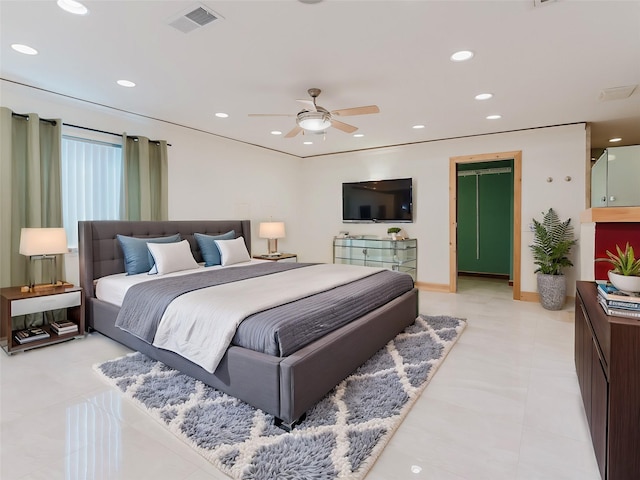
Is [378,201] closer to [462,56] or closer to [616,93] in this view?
[616,93]

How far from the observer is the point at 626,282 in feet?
5.53

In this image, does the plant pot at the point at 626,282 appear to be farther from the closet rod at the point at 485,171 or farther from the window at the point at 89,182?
the closet rod at the point at 485,171

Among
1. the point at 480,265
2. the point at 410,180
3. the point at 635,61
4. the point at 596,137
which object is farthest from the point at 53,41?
the point at 480,265

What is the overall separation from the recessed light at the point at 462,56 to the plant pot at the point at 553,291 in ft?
10.9

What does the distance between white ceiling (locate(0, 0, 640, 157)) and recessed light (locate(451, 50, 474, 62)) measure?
0.06m

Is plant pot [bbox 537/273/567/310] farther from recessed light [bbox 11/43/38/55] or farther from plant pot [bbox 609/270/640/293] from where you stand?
recessed light [bbox 11/43/38/55]

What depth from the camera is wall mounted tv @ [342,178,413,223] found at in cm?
605

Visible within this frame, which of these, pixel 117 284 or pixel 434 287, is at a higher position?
pixel 117 284

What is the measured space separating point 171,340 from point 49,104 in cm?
304

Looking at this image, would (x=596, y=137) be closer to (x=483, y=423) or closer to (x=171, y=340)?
(x=483, y=423)

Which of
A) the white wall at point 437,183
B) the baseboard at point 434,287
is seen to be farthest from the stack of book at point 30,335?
the baseboard at point 434,287

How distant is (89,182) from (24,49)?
5.40ft

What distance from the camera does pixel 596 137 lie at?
213 inches

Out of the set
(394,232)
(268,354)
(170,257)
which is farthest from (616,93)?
(170,257)
